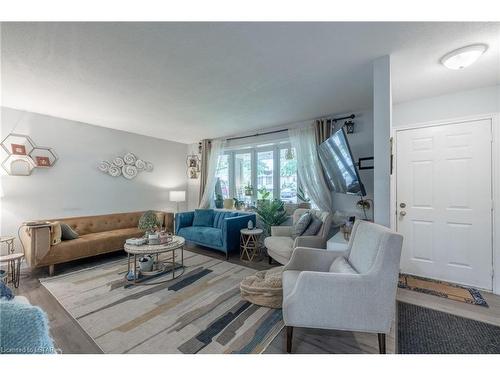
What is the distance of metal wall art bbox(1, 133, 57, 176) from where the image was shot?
287 cm

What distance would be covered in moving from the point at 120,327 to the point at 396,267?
2182mm

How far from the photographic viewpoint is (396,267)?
1.26m

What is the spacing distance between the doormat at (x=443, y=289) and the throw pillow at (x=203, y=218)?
3.21 meters

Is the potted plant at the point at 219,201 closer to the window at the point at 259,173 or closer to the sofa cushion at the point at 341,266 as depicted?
the window at the point at 259,173

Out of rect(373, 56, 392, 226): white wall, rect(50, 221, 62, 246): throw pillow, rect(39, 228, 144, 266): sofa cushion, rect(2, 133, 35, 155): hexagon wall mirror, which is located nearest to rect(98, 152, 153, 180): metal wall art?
rect(2, 133, 35, 155): hexagon wall mirror

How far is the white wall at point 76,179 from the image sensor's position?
9.66 feet

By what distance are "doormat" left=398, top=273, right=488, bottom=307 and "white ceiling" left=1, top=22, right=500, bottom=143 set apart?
2.36 meters

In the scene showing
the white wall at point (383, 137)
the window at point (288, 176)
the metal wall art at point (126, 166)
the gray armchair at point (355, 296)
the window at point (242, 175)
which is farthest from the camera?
the window at point (242, 175)

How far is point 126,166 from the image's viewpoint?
161 inches

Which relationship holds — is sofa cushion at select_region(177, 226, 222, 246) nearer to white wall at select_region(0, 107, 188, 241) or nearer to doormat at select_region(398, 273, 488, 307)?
white wall at select_region(0, 107, 188, 241)

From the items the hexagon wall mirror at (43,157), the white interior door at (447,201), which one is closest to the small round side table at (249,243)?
the white interior door at (447,201)
